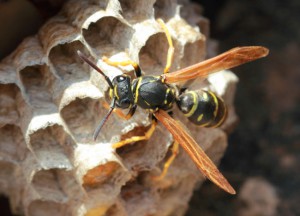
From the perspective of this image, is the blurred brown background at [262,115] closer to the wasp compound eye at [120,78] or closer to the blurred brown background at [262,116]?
the blurred brown background at [262,116]

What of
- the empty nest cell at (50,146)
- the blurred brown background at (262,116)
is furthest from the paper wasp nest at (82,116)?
the blurred brown background at (262,116)

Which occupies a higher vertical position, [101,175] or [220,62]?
[220,62]

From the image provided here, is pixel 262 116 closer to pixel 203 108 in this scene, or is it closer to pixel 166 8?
pixel 203 108

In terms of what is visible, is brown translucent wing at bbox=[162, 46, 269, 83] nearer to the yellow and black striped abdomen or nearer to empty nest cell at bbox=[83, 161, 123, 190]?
the yellow and black striped abdomen

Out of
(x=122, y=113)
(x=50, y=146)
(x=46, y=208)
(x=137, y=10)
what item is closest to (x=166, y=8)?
(x=137, y=10)

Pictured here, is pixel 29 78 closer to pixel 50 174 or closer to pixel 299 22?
pixel 50 174

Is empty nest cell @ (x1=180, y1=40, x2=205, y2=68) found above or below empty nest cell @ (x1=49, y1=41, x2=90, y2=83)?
below

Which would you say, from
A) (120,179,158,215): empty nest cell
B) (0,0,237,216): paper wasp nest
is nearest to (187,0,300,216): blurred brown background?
(120,179,158,215): empty nest cell
